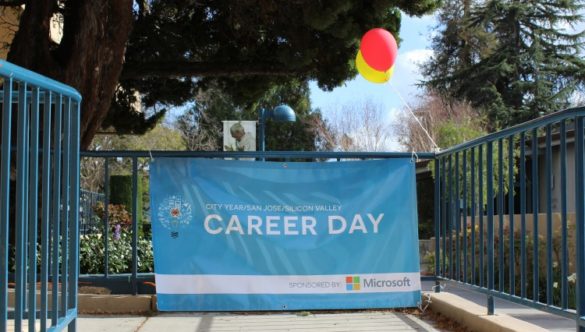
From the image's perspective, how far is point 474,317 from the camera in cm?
493

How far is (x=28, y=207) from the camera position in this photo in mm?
3004

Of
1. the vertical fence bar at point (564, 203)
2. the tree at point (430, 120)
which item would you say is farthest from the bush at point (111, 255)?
the tree at point (430, 120)

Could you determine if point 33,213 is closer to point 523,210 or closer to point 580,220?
point 580,220

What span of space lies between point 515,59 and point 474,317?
35.2 m

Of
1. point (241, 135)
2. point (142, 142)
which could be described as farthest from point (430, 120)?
point (241, 135)

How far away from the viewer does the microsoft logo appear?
18.2ft

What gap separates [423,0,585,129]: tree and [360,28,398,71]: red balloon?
1134 inches

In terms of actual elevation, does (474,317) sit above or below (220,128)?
below

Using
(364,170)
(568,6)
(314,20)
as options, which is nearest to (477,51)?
(568,6)

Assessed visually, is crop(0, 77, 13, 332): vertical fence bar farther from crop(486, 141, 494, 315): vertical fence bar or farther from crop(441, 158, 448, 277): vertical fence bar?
crop(441, 158, 448, 277): vertical fence bar

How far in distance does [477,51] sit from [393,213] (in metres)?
35.3

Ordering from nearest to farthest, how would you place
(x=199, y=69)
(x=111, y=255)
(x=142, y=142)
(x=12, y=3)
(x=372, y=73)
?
(x=111, y=255) < (x=372, y=73) < (x=12, y=3) < (x=199, y=69) < (x=142, y=142)

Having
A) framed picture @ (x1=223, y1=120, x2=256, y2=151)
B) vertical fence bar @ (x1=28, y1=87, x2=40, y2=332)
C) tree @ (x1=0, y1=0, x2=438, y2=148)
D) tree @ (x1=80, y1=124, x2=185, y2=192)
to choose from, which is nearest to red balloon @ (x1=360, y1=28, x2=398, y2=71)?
tree @ (x1=0, y1=0, x2=438, y2=148)

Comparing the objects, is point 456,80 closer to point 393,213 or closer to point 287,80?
point 287,80
